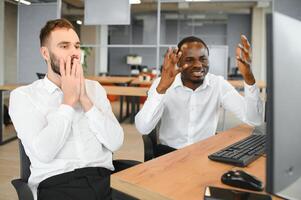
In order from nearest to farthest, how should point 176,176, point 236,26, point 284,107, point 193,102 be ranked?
point 284,107 < point 176,176 < point 193,102 < point 236,26

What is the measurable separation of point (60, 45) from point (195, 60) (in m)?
0.77

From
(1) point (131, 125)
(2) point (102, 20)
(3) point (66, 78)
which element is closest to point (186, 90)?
(3) point (66, 78)

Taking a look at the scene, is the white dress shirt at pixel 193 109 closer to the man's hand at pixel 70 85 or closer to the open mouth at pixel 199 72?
the open mouth at pixel 199 72

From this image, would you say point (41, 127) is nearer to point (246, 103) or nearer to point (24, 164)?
point (24, 164)

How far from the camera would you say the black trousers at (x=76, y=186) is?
136 centimetres

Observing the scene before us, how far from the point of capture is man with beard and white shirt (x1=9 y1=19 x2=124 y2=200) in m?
1.37

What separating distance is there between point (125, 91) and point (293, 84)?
4253mm

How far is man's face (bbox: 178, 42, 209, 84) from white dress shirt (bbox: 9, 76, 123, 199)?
56 cm

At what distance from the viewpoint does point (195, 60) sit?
1.90 metres

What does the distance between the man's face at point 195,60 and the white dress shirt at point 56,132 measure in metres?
0.56

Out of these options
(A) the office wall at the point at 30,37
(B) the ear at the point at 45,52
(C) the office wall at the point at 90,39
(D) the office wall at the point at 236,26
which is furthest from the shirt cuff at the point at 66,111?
(D) the office wall at the point at 236,26

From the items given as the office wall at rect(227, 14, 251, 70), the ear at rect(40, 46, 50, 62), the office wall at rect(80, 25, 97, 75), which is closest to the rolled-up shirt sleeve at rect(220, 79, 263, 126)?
the ear at rect(40, 46, 50, 62)

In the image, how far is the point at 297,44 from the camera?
58 centimetres

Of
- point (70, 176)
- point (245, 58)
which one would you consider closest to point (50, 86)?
point (70, 176)
